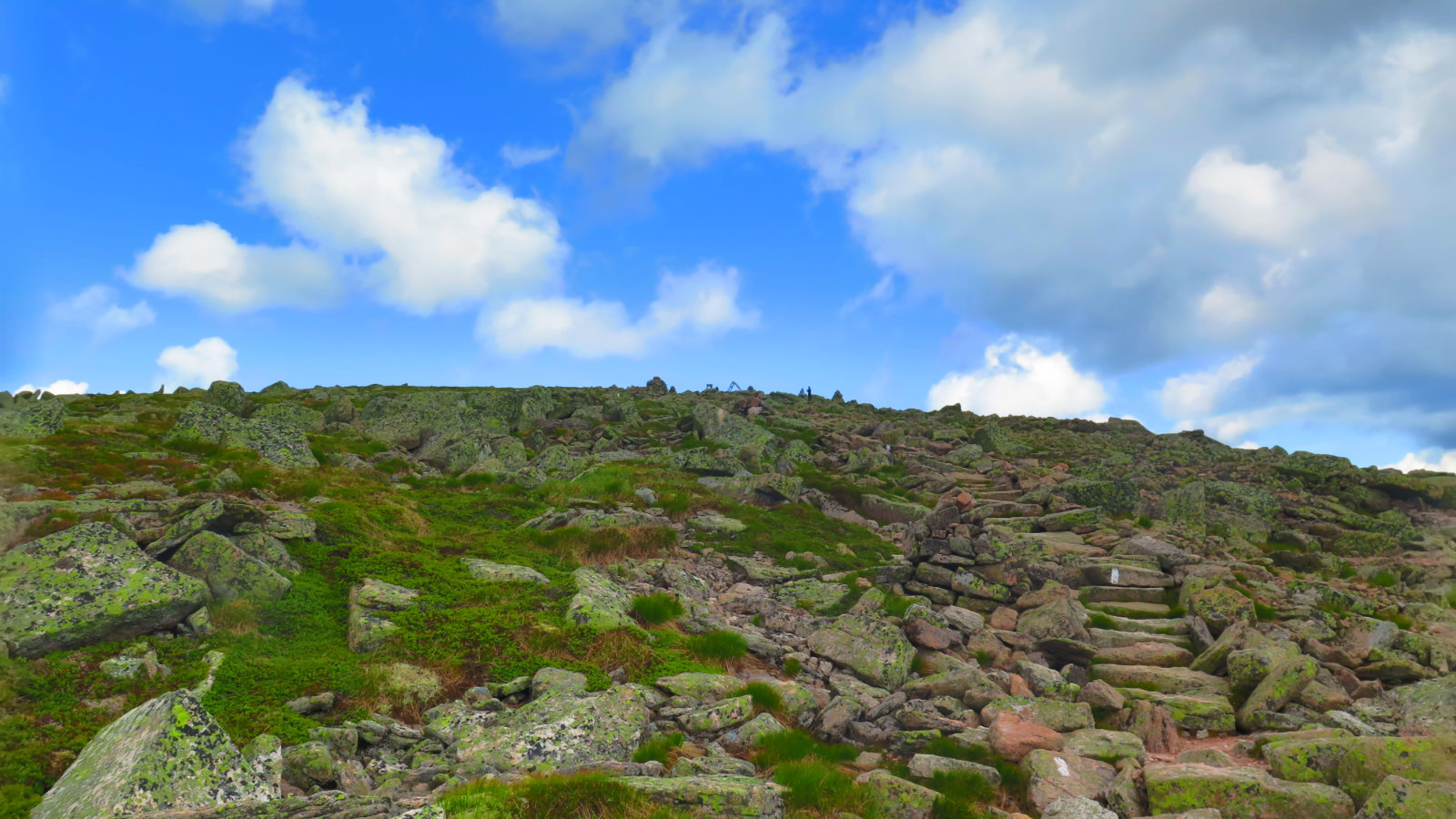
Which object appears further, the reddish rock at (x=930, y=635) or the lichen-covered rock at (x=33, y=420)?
the lichen-covered rock at (x=33, y=420)

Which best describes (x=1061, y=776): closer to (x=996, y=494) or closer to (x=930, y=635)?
(x=930, y=635)

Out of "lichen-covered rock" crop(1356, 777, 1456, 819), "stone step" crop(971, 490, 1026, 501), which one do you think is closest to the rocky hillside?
"lichen-covered rock" crop(1356, 777, 1456, 819)

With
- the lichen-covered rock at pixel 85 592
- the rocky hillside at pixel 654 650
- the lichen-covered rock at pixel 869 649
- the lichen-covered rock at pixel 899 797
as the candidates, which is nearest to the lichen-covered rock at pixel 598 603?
the rocky hillside at pixel 654 650

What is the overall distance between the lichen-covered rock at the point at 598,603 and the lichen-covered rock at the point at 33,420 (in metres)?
23.2

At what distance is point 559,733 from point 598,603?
16.5 ft

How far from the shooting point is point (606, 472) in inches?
1275

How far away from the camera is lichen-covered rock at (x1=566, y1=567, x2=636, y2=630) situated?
49.0 feet

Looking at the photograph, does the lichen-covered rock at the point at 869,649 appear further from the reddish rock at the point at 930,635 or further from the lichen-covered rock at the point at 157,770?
the lichen-covered rock at the point at 157,770

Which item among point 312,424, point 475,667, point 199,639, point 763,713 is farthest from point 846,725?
point 312,424

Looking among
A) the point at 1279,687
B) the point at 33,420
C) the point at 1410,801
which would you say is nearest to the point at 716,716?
the point at 1410,801

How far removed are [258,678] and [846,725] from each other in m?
9.67

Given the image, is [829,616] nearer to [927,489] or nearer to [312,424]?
[927,489]

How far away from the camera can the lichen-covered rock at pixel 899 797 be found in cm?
981

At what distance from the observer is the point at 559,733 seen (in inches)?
417
